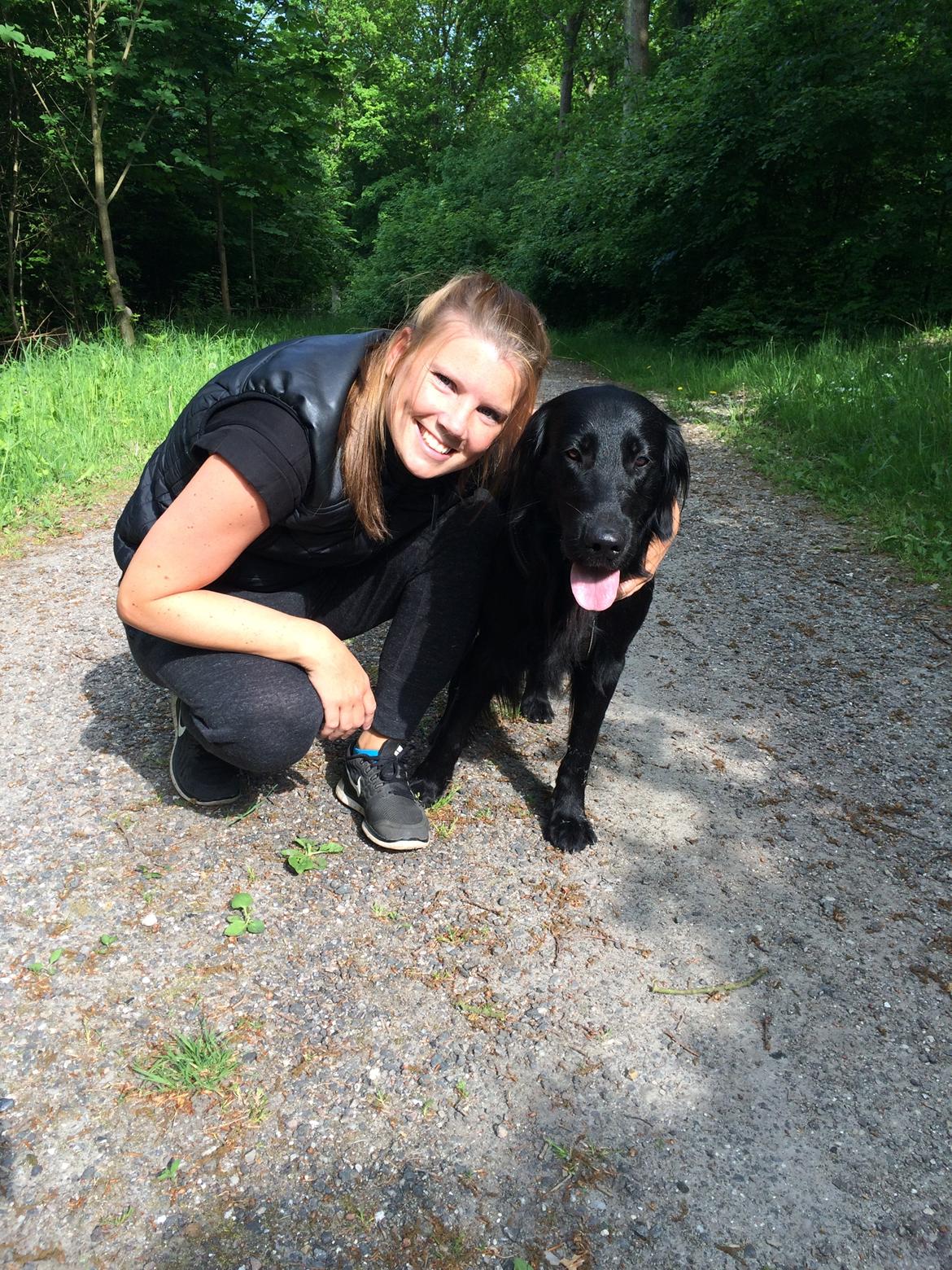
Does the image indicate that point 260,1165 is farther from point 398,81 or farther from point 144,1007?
point 398,81

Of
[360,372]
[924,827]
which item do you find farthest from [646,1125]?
[360,372]

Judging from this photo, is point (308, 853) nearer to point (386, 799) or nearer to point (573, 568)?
point (386, 799)

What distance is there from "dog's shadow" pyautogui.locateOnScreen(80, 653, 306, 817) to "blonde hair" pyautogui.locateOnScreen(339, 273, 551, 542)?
804 millimetres

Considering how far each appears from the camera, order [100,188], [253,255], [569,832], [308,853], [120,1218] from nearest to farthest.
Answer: [120,1218] → [308,853] → [569,832] → [100,188] → [253,255]

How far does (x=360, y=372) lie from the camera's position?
1791mm

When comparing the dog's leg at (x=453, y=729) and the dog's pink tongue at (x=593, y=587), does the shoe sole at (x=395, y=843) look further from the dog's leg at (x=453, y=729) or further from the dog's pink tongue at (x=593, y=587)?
the dog's pink tongue at (x=593, y=587)

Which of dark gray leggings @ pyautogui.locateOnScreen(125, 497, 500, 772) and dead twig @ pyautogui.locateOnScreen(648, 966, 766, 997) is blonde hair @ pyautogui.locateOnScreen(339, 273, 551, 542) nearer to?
dark gray leggings @ pyautogui.locateOnScreen(125, 497, 500, 772)

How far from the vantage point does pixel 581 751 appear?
2.15 metres

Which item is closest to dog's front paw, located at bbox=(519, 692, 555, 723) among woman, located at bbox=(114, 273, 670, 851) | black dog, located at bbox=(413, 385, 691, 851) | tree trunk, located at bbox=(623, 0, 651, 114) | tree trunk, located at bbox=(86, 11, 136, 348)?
black dog, located at bbox=(413, 385, 691, 851)

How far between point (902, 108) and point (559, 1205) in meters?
9.81

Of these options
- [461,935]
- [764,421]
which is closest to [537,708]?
[461,935]

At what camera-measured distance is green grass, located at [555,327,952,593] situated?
13.0ft

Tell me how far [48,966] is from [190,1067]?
1.37 feet

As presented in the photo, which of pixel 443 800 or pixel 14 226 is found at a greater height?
pixel 14 226
